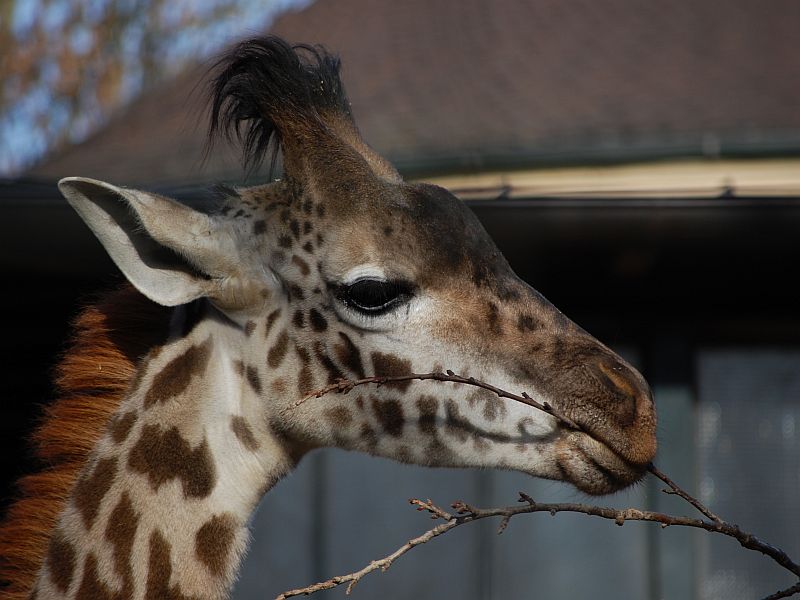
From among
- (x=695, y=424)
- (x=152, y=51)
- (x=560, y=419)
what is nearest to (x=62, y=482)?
(x=560, y=419)

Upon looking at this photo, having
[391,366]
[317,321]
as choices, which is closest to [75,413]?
[317,321]

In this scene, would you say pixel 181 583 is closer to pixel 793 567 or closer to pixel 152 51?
pixel 793 567

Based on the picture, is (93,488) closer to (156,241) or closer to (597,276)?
(156,241)

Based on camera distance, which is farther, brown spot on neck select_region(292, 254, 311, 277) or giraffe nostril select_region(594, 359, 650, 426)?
brown spot on neck select_region(292, 254, 311, 277)

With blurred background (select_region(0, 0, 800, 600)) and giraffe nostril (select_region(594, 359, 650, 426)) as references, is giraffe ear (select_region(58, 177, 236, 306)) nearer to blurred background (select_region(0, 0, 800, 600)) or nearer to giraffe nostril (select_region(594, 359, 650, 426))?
giraffe nostril (select_region(594, 359, 650, 426))

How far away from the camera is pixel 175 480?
254cm

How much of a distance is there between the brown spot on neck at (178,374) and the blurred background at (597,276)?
8.18 ft

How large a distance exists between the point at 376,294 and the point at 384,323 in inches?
3.0

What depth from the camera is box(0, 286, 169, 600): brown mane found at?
102 inches

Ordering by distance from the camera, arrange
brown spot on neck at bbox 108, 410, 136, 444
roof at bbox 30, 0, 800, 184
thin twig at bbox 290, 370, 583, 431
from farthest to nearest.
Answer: roof at bbox 30, 0, 800, 184
brown spot on neck at bbox 108, 410, 136, 444
thin twig at bbox 290, 370, 583, 431

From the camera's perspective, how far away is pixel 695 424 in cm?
649

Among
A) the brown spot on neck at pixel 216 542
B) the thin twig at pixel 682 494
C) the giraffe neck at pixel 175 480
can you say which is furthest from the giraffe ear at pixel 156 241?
the thin twig at pixel 682 494

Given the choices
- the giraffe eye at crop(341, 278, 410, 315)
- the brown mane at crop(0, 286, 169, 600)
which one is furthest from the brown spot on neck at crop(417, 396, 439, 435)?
the brown mane at crop(0, 286, 169, 600)

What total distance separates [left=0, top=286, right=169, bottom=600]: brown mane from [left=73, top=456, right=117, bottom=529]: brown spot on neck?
0.05 metres
